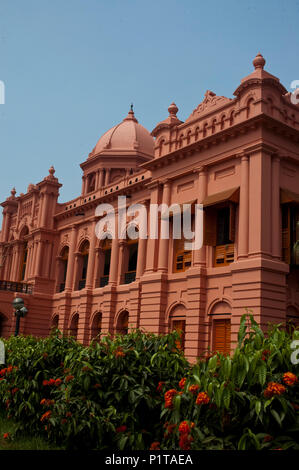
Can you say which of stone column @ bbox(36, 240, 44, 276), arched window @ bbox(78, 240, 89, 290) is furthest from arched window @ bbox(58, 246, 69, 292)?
arched window @ bbox(78, 240, 89, 290)

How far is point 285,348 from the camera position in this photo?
17.3 feet

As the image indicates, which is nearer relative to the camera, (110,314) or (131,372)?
(131,372)

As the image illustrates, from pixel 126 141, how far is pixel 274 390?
28224mm

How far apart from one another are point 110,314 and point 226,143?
9.76 m

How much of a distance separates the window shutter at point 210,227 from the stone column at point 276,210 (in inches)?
90.4

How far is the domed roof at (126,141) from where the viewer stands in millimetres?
31167

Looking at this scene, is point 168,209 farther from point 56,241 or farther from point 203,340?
point 56,241

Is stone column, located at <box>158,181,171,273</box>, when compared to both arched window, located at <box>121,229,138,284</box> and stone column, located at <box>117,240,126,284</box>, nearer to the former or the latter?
Result: arched window, located at <box>121,229,138,284</box>

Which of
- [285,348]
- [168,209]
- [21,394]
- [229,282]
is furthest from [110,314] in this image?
[285,348]

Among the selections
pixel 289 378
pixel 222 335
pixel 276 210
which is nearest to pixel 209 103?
pixel 276 210

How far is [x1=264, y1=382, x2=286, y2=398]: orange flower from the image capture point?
15.6 ft

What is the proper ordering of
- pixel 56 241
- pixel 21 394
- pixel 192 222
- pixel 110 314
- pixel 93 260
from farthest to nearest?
pixel 56 241 < pixel 93 260 < pixel 110 314 < pixel 192 222 < pixel 21 394

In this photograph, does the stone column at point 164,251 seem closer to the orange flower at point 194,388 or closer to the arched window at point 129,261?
the arched window at point 129,261

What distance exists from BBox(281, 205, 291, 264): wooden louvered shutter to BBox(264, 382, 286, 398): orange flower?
34.1ft
